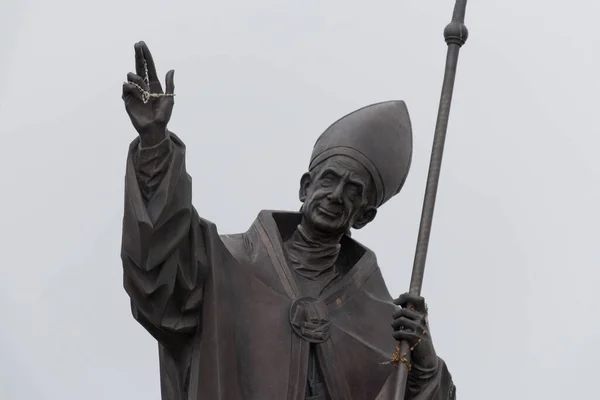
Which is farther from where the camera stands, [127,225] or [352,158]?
[352,158]

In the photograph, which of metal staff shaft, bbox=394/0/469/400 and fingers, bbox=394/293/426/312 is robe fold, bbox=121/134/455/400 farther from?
fingers, bbox=394/293/426/312

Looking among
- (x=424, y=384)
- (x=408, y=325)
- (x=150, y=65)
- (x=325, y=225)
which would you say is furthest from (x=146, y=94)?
(x=424, y=384)

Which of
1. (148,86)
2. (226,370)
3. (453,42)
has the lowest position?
(226,370)

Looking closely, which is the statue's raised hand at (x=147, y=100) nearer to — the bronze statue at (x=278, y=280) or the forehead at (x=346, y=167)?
Result: the bronze statue at (x=278, y=280)

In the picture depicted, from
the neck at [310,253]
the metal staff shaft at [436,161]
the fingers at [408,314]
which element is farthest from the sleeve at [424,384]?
the neck at [310,253]

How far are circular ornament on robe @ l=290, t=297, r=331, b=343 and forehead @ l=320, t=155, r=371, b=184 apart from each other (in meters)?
0.94

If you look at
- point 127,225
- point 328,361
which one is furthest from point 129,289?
point 328,361

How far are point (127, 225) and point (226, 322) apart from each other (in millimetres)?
1218

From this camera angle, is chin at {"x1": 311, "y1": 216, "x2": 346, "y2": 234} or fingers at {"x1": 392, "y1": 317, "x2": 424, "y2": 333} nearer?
fingers at {"x1": 392, "y1": 317, "x2": 424, "y2": 333}

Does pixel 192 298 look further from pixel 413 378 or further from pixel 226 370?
pixel 413 378

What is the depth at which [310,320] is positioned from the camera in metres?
18.8

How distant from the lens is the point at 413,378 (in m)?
18.7

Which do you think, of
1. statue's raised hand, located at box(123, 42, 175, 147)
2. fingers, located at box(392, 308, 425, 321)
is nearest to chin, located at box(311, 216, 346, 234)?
fingers, located at box(392, 308, 425, 321)

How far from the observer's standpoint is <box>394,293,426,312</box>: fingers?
18.2m
